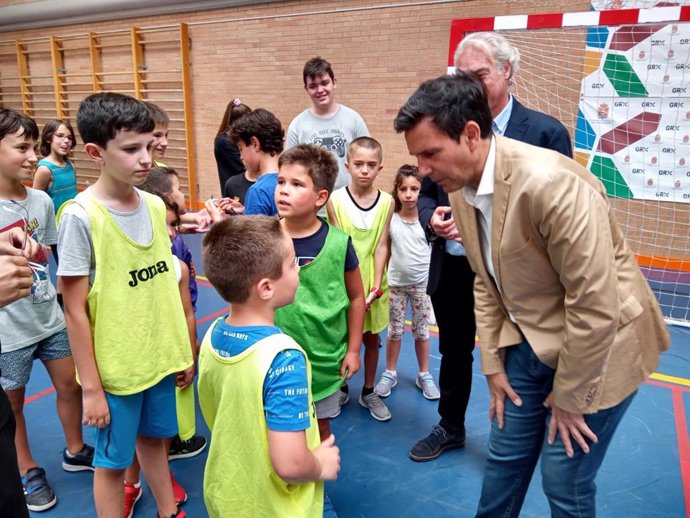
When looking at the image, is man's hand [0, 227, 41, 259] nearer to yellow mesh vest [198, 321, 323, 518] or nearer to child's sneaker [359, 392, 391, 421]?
yellow mesh vest [198, 321, 323, 518]

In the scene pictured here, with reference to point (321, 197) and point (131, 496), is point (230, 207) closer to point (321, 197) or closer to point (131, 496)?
point (321, 197)

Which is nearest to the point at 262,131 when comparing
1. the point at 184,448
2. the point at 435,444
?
the point at 184,448

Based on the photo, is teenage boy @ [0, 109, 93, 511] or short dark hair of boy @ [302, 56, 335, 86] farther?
short dark hair of boy @ [302, 56, 335, 86]

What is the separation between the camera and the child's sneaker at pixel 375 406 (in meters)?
2.85

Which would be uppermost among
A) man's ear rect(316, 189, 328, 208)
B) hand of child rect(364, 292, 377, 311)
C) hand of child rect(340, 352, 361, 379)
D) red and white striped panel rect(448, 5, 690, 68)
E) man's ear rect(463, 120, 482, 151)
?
red and white striped panel rect(448, 5, 690, 68)

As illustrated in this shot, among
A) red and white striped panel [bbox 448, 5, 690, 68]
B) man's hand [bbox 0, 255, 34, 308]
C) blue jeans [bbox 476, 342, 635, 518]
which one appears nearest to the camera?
man's hand [bbox 0, 255, 34, 308]

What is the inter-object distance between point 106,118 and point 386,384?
88.9 inches

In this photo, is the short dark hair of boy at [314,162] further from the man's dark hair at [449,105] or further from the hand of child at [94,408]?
the hand of child at [94,408]

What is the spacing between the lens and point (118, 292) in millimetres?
1633

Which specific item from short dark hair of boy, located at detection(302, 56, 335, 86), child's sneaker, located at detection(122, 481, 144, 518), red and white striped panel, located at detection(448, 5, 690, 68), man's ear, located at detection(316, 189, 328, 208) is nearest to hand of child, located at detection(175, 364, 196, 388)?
child's sneaker, located at detection(122, 481, 144, 518)

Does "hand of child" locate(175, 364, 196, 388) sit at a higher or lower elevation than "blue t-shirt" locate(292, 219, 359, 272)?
lower

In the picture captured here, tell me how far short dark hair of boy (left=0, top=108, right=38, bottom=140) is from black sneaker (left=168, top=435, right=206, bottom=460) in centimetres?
168

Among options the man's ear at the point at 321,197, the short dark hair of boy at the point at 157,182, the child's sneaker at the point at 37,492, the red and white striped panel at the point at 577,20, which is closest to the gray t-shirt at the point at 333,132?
the short dark hair of boy at the point at 157,182

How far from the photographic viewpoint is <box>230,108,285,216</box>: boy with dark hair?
7.29ft
